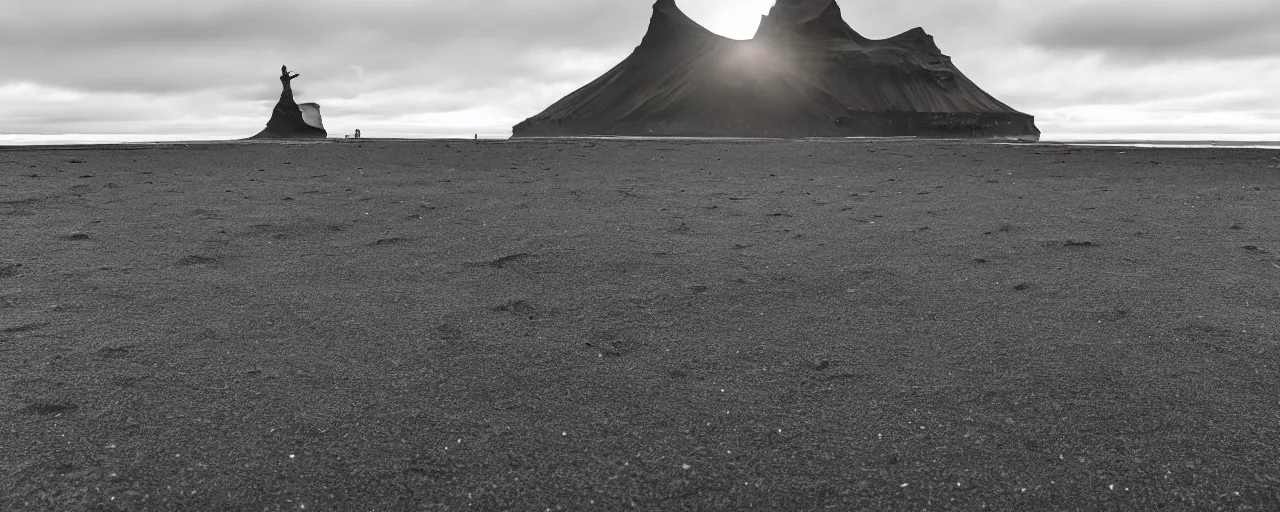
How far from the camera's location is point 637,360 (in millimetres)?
3801

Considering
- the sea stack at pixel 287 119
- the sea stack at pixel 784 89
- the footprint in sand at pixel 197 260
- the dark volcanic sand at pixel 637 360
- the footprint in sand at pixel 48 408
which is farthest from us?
the sea stack at pixel 784 89

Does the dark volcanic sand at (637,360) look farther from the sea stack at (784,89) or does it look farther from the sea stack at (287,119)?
the sea stack at (784,89)

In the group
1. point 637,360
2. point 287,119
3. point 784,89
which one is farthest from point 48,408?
point 784,89

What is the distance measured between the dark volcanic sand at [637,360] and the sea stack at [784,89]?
114412 millimetres

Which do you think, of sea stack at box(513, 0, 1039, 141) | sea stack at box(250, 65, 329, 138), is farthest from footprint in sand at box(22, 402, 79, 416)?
sea stack at box(513, 0, 1039, 141)

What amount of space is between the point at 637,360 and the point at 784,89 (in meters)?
134

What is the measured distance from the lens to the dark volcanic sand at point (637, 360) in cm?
266

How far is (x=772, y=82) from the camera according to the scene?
136m

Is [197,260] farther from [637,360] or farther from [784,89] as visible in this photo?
[784,89]

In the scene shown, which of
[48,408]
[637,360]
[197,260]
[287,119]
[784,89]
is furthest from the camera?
[784,89]

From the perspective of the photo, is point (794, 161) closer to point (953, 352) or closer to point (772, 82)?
point (953, 352)

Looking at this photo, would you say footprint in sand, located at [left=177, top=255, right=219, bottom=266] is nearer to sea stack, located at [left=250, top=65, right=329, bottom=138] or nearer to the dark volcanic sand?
the dark volcanic sand

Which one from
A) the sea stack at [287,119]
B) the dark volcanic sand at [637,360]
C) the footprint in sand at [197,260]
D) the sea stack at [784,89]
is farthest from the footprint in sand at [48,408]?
the sea stack at [784,89]

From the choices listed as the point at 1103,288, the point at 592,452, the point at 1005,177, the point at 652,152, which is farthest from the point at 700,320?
the point at 652,152
